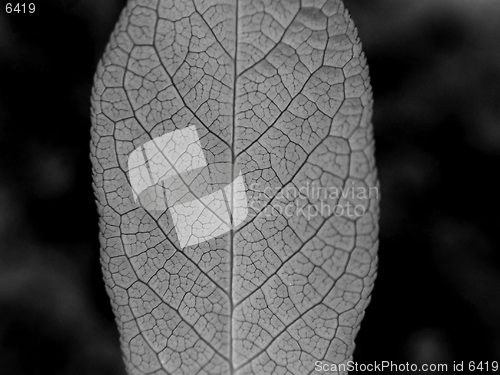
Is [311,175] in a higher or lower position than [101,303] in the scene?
higher

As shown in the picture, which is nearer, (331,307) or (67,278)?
(331,307)

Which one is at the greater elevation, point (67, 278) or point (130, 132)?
point (130, 132)

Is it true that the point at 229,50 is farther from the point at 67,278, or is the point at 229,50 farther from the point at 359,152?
the point at 67,278

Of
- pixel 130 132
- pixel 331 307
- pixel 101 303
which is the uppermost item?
pixel 130 132

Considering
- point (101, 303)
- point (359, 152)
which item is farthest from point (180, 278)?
point (101, 303)

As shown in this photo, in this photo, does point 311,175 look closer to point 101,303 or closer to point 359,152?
point 359,152

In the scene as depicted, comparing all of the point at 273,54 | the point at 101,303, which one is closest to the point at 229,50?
the point at 273,54
